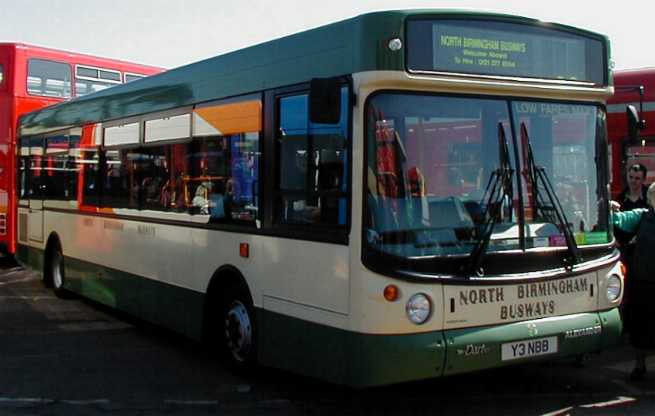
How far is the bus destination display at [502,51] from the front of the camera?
5441 mm

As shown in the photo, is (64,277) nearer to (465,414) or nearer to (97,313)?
(97,313)

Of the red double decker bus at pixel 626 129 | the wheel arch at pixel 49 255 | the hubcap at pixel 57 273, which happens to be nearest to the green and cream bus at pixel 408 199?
the red double decker bus at pixel 626 129

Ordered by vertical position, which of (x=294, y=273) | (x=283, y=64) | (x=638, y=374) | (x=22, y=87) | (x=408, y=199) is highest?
(x=22, y=87)

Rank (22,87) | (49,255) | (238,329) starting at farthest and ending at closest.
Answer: (22,87) → (49,255) → (238,329)

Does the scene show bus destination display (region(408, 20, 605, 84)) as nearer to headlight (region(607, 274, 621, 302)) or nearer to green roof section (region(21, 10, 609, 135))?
green roof section (region(21, 10, 609, 135))

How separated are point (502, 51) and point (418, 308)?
78.0 inches

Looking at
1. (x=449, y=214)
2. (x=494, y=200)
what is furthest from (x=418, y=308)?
(x=494, y=200)

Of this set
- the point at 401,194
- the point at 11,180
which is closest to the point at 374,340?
the point at 401,194

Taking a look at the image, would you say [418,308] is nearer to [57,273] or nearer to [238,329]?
[238,329]

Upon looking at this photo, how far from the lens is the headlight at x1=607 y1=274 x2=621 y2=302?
6219mm

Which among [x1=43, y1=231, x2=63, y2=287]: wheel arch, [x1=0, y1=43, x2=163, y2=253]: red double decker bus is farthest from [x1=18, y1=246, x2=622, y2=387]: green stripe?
[x1=0, y1=43, x2=163, y2=253]: red double decker bus

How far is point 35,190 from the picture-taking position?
13.1 metres

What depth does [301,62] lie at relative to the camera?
6.02 meters

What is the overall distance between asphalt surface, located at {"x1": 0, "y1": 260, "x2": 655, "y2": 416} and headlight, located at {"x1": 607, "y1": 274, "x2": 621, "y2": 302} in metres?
0.81
